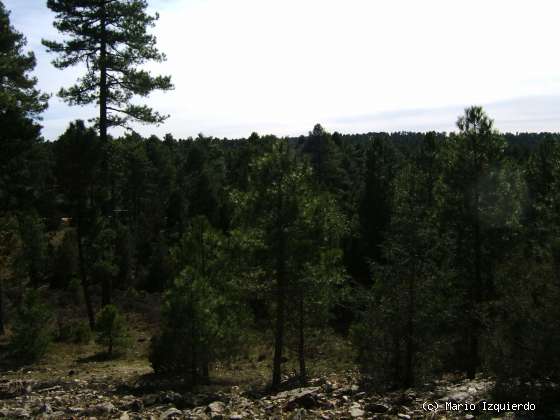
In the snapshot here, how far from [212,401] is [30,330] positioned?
9388 millimetres

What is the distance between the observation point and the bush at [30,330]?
19156 mm

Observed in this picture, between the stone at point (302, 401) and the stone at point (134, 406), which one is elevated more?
the stone at point (302, 401)

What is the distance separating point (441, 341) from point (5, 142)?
597 inches

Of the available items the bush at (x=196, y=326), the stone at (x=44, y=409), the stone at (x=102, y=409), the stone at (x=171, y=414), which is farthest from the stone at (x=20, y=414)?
the bush at (x=196, y=326)

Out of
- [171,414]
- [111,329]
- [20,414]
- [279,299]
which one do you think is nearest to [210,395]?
[171,414]

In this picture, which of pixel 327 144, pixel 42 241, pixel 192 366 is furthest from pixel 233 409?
pixel 327 144

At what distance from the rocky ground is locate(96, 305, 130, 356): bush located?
13.0ft

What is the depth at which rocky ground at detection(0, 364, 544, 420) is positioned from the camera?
1123 cm

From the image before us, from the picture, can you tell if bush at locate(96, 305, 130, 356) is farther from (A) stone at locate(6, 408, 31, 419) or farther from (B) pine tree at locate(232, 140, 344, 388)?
(A) stone at locate(6, 408, 31, 419)

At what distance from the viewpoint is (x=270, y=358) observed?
2330cm

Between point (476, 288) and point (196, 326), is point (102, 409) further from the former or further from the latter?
point (476, 288)

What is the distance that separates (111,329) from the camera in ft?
68.2

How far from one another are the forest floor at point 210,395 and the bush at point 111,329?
27.1 inches

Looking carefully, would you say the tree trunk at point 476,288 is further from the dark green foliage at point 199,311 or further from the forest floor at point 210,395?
the dark green foliage at point 199,311
